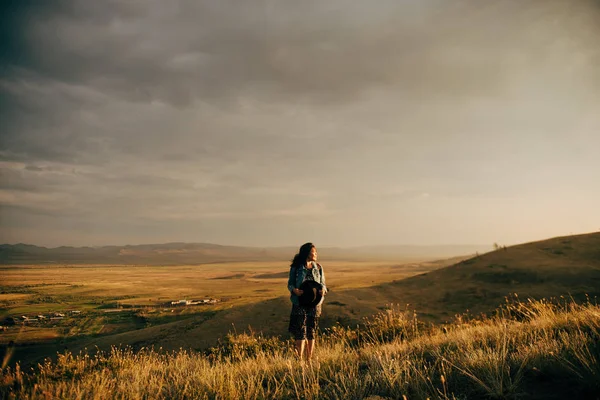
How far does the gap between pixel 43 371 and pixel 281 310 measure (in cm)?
1558

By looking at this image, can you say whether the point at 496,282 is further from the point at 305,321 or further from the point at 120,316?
the point at 120,316

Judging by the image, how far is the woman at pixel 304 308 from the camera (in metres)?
6.97

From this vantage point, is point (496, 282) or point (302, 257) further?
point (496, 282)

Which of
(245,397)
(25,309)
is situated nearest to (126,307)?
(25,309)

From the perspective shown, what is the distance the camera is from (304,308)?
23.3ft

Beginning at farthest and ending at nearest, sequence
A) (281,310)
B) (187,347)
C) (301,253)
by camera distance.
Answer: (281,310)
(187,347)
(301,253)

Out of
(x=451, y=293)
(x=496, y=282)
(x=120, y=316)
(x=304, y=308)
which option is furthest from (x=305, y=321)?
(x=120, y=316)

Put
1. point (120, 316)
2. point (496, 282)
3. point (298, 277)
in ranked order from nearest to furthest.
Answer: point (298, 277) < point (496, 282) < point (120, 316)

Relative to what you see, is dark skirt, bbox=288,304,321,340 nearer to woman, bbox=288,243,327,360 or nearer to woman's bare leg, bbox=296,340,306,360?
woman, bbox=288,243,327,360

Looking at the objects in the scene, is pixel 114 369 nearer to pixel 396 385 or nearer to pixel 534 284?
pixel 396 385

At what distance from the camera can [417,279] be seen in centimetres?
2672

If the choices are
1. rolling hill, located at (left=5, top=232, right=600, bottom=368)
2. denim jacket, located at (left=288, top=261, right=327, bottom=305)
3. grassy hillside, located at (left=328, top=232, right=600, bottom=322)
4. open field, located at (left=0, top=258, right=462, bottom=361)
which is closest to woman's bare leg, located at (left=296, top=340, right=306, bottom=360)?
denim jacket, located at (left=288, top=261, right=327, bottom=305)

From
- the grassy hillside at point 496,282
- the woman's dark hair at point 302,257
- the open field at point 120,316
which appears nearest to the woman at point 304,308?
the woman's dark hair at point 302,257

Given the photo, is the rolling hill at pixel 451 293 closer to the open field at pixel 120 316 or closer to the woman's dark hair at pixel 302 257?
the open field at pixel 120 316
